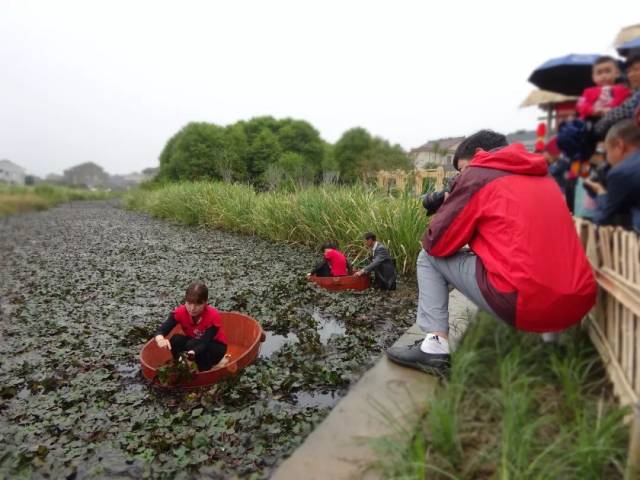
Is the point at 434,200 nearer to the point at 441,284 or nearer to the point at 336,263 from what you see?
the point at 441,284

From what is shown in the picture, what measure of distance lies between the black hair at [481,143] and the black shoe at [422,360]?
46.3 inches

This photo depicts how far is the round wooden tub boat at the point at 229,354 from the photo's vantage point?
2.51m

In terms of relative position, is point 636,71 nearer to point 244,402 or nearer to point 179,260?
point 244,402

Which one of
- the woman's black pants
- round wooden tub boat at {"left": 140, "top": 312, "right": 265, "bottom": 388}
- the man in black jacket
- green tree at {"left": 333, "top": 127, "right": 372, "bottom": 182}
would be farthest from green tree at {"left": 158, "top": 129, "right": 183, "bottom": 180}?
the woman's black pants

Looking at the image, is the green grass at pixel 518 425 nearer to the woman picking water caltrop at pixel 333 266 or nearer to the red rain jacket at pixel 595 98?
the red rain jacket at pixel 595 98

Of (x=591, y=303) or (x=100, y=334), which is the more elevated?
(x=591, y=303)

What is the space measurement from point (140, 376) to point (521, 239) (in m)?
2.56

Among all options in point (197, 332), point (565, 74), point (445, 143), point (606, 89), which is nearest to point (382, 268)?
point (197, 332)

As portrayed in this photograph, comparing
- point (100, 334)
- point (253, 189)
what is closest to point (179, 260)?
point (100, 334)

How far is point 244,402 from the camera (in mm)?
2377

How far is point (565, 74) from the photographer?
631cm

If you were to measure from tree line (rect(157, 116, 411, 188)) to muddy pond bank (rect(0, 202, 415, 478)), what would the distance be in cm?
1272

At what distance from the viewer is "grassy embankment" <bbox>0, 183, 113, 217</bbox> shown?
2033cm

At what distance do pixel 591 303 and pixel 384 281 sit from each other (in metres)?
2.64
